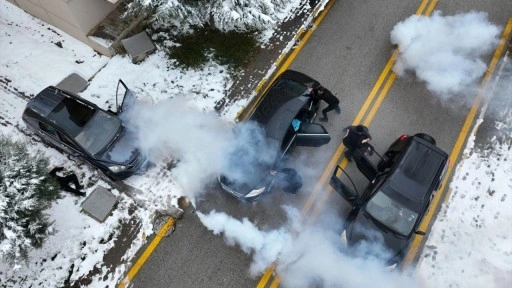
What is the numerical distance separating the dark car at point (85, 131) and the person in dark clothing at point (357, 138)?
5.05 meters

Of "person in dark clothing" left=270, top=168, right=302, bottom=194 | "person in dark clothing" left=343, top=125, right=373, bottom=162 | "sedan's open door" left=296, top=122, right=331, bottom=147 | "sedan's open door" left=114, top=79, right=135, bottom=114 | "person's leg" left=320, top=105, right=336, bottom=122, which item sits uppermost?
"person's leg" left=320, top=105, right=336, bottom=122

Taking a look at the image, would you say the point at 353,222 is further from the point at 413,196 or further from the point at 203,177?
the point at 203,177

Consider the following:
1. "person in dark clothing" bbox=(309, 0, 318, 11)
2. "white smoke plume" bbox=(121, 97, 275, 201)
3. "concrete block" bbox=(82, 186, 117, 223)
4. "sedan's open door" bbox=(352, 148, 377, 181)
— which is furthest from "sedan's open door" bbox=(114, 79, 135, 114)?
"person in dark clothing" bbox=(309, 0, 318, 11)

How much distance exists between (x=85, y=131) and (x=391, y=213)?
724 centimetres

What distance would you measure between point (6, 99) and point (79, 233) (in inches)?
181

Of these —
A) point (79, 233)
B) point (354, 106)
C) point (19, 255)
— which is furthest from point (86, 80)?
point (354, 106)

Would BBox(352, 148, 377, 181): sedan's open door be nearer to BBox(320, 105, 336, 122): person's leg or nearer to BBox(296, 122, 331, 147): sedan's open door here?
BBox(296, 122, 331, 147): sedan's open door

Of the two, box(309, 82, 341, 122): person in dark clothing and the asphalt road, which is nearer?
the asphalt road

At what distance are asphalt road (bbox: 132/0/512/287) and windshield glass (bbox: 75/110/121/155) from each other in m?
2.61

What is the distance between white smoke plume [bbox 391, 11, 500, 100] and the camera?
35.4ft

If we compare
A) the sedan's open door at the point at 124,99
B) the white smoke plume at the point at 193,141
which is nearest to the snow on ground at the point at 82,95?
the white smoke plume at the point at 193,141

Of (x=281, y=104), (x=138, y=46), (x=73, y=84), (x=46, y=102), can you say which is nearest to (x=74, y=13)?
(x=138, y=46)

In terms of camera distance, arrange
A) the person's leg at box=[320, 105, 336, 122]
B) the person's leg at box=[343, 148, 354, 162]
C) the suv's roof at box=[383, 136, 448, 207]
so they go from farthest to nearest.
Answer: the person's leg at box=[320, 105, 336, 122], the person's leg at box=[343, 148, 354, 162], the suv's roof at box=[383, 136, 448, 207]

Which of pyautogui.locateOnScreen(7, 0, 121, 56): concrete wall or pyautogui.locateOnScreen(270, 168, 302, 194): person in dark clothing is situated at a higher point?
pyautogui.locateOnScreen(7, 0, 121, 56): concrete wall
